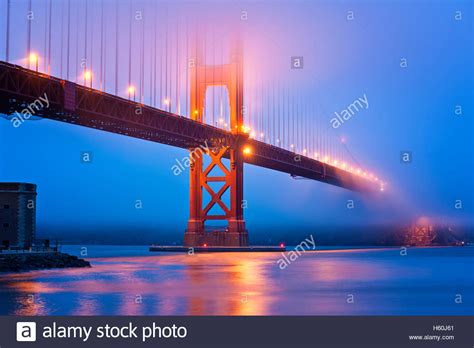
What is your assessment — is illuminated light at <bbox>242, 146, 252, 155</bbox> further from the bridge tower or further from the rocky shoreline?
the rocky shoreline

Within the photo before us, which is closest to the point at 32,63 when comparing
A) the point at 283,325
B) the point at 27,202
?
the point at 27,202

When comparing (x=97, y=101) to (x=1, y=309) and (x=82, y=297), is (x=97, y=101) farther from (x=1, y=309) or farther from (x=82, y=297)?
(x=1, y=309)

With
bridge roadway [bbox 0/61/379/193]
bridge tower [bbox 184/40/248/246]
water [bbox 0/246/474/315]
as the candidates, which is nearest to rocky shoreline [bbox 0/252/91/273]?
water [bbox 0/246/474/315]

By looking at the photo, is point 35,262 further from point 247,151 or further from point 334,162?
point 334,162

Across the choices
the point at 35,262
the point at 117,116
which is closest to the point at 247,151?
the point at 117,116

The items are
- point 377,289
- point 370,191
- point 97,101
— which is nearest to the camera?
point 377,289

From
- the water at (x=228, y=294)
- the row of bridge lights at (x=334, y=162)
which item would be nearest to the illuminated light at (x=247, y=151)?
the row of bridge lights at (x=334, y=162)
